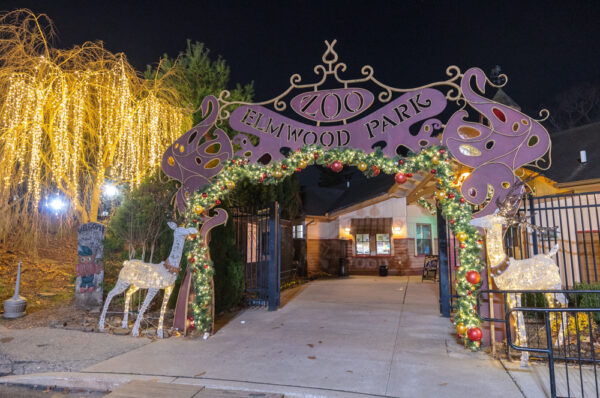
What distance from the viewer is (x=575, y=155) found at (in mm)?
12609

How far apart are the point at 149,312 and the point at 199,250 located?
2680mm

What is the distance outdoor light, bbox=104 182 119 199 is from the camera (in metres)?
9.87

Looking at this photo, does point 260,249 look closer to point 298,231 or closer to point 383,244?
point 298,231

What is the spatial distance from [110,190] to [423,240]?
15.1 metres

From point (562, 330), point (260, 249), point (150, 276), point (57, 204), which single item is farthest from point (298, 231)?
point (562, 330)

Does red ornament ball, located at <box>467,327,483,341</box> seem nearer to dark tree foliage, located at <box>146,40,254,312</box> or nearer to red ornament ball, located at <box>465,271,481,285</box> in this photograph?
red ornament ball, located at <box>465,271,481,285</box>

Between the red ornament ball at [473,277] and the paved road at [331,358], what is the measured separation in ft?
3.73

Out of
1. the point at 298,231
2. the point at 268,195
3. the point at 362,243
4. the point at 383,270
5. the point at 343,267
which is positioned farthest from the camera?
→ the point at 362,243

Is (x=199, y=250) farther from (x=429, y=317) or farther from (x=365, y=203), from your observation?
(x=365, y=203)

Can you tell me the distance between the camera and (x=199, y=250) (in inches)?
291

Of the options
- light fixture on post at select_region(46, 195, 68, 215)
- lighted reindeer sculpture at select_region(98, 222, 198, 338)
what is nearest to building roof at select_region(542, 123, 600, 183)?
lighted reindeer sculpture at select_region(98, 222, 198, 338)

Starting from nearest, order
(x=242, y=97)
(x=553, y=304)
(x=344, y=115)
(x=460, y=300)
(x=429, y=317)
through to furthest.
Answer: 1. (x=553, y=304)
2. (x=460, y=300)
3. (x=344, y=115)
4. (x=429, y=317)
5. (x=242, y=97)

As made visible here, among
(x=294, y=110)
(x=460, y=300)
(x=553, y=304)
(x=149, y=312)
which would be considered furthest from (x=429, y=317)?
(x=149, y=312)

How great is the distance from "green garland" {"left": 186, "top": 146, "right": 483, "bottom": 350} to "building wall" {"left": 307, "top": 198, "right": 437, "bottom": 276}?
1132 cm
